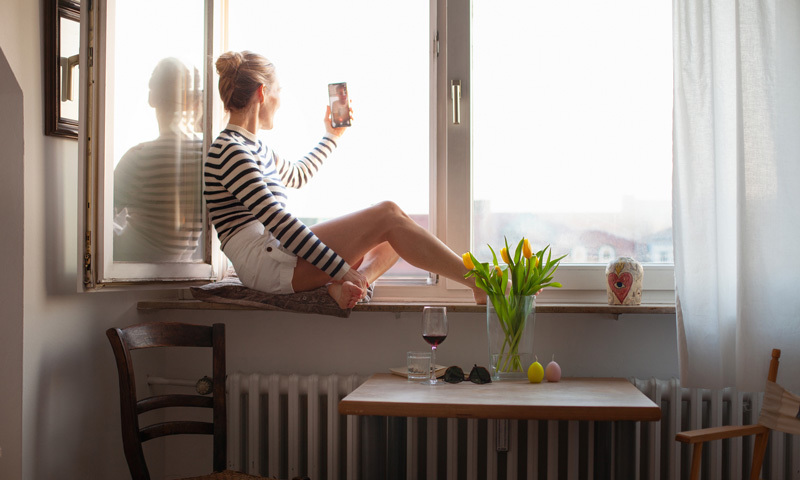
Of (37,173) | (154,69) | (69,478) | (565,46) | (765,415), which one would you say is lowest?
(69,478)

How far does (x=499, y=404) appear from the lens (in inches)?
65.7

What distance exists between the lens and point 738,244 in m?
2.08

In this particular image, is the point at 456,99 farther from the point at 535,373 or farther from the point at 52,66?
the point at 52,66

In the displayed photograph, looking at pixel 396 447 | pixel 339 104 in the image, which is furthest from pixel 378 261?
pixel 396 447

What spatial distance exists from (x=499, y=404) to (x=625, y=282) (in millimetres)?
814

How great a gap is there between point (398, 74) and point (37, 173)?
4.17 ft

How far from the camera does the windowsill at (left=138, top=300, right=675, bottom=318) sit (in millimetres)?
2227

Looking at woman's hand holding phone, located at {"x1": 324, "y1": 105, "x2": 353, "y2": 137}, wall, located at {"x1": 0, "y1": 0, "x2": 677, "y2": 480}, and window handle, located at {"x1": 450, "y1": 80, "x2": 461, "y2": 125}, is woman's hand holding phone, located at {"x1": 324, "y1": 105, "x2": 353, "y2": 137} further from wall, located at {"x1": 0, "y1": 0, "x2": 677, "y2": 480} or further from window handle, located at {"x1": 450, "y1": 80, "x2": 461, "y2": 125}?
wall, located at {"x1": 0, "y1": 0, "x2": 677, "y2": 480}

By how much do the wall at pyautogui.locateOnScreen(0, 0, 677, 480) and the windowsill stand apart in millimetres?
86

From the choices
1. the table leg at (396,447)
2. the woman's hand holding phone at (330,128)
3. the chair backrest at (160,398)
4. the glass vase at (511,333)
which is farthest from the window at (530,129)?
the table leg at (396,447)

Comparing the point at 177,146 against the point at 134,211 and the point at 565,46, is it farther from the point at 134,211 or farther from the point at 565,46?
the point at 565,46

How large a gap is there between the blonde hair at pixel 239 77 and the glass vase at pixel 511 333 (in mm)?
1041

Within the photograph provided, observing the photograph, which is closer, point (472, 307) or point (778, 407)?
point (778, 407)

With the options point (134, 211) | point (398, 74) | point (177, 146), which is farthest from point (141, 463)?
point (398, 74)
